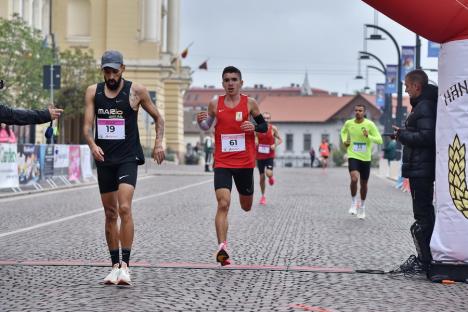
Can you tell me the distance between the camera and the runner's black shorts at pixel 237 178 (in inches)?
416

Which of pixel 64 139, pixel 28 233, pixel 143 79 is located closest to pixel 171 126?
pixel 143 79

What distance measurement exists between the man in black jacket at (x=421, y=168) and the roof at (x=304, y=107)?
418 ft

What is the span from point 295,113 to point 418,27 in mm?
131749

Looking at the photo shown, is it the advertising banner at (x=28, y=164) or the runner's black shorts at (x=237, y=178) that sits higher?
the runner's black shorts at (x=237, y=178)

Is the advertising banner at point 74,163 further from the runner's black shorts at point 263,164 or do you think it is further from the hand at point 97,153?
the hand at point 97,153

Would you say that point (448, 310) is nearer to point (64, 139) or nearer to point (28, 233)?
point (28, 233)

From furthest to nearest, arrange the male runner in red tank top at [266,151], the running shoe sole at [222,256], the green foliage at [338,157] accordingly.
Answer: the green foliage at [338,157] < the male runner in red tank top at [266,151] < the running shoe sole at [222,256]

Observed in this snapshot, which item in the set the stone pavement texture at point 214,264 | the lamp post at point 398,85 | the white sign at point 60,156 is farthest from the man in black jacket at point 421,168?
the lamp post at point 398,85

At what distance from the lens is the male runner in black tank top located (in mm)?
8859

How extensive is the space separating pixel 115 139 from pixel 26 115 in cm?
95

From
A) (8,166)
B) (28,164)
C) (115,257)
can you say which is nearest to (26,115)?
(115,257)

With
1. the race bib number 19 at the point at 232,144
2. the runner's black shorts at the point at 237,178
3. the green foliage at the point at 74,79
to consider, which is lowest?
the runner's black shorts at the point at 237,178

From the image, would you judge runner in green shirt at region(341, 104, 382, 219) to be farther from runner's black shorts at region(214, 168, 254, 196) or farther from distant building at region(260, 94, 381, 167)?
distant building at region(260, 94, 381, 167)

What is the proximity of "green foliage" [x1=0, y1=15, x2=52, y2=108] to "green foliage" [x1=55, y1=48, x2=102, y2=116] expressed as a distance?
10471 millimetres
